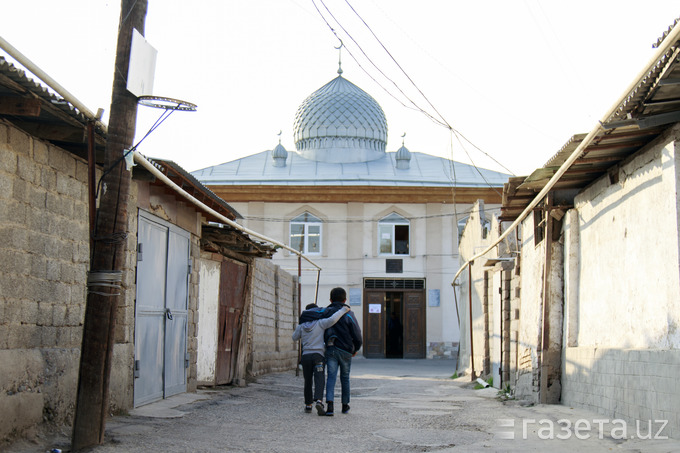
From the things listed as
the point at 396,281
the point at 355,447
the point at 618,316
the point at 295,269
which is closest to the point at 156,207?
the point at 355,447

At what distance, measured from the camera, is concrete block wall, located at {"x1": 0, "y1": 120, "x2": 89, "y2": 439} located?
6570 millimetres

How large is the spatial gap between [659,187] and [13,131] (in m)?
5.94

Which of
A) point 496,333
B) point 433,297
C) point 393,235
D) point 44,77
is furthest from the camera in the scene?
point 393,235

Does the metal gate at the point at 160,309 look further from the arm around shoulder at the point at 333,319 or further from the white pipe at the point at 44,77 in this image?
the white pipe at the point at 44,77

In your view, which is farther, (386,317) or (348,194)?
(386,317)

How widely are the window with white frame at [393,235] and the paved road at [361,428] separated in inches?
796

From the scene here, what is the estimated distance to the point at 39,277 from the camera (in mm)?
7238

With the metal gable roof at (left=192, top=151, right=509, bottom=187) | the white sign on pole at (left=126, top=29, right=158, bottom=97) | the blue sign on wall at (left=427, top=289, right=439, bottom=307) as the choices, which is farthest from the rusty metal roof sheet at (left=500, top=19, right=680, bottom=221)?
the metal gable roof at (left=192, top=151, right=509, bottom=187)

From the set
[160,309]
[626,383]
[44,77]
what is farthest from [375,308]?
[44,77]

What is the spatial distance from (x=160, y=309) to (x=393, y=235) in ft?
74.6

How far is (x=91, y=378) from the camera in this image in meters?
6.38

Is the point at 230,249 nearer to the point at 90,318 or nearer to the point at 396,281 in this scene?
the point at 90,318

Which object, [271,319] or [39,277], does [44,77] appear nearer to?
[39,277]

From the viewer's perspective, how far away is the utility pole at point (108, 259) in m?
6.38
